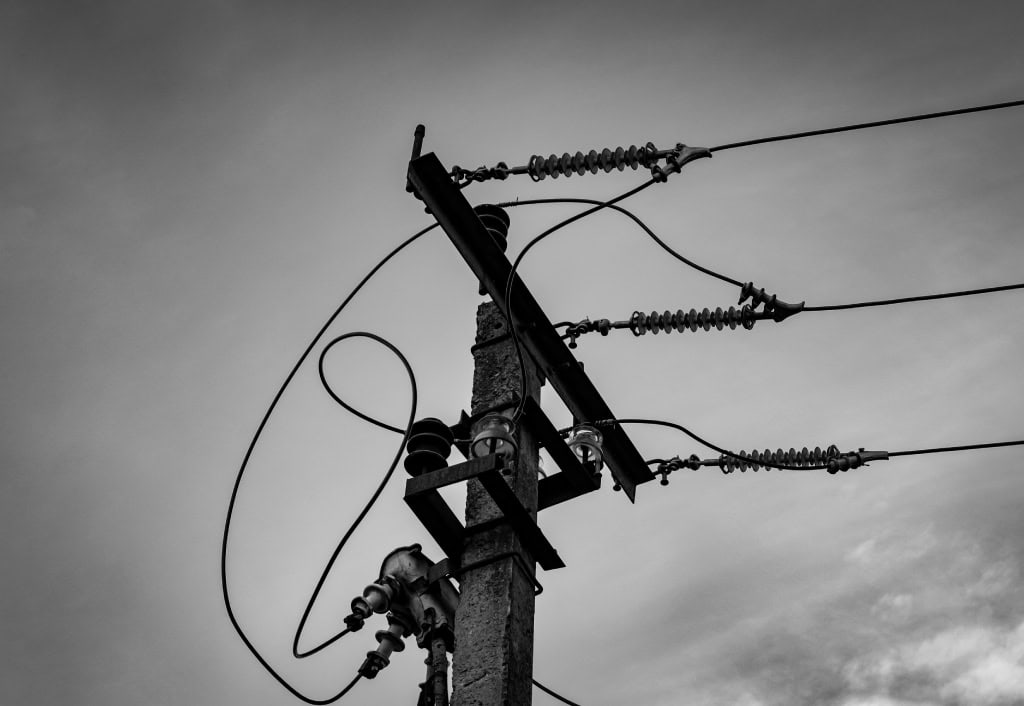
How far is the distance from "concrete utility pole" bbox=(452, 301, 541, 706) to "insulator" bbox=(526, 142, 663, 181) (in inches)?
37.2

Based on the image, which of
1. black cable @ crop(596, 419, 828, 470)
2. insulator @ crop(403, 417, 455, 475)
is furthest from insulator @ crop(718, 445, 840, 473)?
insulator @ crop(403, 417, 455, 475)

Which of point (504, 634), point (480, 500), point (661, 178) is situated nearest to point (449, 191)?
point (661, 178)

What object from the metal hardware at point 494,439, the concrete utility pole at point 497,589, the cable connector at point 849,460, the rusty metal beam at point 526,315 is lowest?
the concrete utility pole at point 497,589

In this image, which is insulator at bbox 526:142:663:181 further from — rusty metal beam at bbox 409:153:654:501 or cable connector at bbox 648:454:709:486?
cable connector at bbox 648:454:709:486

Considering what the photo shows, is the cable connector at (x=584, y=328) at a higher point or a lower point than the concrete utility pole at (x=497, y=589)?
higher

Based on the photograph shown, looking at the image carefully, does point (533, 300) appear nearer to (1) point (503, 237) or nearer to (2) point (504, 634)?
(1) point (503, 237)

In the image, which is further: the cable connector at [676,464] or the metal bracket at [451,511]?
the cable connector at [676,464]

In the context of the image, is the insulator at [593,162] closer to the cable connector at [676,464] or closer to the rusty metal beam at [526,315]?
the rusty metal beam at [526,315]

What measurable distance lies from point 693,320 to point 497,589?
2.03m

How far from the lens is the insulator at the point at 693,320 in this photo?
623 centimetres

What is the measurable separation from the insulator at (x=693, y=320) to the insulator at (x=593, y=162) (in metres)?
0.88

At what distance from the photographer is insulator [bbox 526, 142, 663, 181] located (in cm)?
588

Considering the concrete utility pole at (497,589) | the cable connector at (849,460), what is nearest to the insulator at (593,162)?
the concrete utility pole at (497,589)

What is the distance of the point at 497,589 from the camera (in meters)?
5.02
